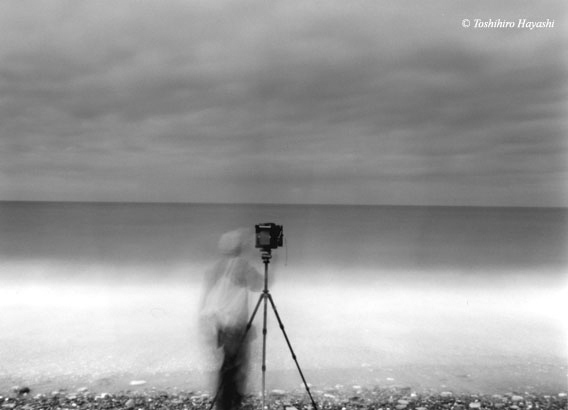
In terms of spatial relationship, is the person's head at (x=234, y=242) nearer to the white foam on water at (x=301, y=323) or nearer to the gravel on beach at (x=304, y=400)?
the white foam on water at (x=301, y=323)

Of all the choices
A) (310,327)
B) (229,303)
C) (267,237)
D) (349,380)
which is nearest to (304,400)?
(349,380)

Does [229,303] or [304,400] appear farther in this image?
[304,400]

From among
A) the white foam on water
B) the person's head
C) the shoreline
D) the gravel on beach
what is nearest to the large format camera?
the person's head

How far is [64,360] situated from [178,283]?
27.9ft

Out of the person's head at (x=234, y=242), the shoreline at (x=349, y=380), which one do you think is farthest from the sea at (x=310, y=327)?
the person's head at (x=234, y=242)

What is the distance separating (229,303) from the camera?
3.03m

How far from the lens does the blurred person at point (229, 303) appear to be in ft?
9.86

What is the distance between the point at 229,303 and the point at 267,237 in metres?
0.58

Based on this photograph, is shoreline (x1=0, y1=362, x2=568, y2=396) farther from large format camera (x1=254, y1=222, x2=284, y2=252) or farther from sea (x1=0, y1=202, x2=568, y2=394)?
large format camera (x1=254, y1=222, x2=284, y2=252)

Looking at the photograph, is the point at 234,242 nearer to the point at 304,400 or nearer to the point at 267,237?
the point at 267,237

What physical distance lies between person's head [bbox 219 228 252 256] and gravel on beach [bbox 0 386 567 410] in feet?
5.52

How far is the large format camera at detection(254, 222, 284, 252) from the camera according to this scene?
3252 mm

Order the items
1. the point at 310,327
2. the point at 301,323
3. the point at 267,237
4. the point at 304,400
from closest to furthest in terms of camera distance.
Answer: the point at 267,237 → the point at 304,400 → the point at 310,327 → the point at 301,323

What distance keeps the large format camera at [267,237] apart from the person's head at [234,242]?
0.13 meters
